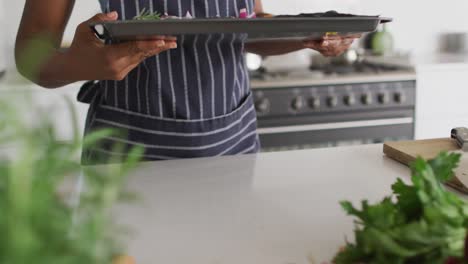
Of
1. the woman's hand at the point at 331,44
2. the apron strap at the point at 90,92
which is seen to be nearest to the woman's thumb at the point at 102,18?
the apron strap at the point at 90,92

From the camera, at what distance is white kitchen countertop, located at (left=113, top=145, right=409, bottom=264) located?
0.69 metres

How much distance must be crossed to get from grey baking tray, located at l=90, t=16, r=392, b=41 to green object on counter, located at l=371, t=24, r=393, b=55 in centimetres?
181

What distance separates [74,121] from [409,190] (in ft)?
1.28

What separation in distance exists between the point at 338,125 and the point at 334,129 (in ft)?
0.07

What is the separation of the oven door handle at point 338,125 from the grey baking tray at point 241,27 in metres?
1.18

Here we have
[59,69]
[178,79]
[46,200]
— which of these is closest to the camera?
[46,200]

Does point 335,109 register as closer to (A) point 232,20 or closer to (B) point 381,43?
(B) point 381,43

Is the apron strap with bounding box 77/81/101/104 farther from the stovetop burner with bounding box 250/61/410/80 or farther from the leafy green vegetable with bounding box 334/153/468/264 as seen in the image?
the stovetop burner with bounding box 250/61/410/80

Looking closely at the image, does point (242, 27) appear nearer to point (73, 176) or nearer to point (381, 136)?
point (73, 176)

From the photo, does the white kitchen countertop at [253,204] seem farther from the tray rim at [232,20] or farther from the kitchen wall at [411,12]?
the kitchen wall at [411,12]

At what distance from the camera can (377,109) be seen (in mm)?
2461

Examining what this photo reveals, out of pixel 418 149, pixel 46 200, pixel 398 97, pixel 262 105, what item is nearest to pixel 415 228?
pixel 46 200

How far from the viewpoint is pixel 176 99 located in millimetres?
1270

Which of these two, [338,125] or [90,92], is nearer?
[90,92]
